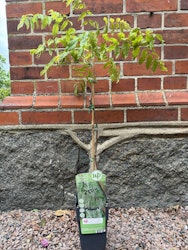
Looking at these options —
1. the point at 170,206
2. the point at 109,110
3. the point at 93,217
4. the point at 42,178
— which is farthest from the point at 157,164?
the point at 42,178

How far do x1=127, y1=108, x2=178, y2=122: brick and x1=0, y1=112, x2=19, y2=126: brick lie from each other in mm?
689

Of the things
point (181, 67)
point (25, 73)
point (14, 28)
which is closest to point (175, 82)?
point (181, 67)

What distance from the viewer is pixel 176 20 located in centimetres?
182

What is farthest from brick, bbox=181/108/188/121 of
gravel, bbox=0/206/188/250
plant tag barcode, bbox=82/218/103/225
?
plant tag barcode, bbox=82/218/103/225

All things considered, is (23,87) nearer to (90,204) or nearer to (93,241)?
(90,204)

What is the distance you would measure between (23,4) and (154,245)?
1.57 meters

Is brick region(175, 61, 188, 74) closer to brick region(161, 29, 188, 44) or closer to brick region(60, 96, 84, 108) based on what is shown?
brick region(161, 29, 188, 44)

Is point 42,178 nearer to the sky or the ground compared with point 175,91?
nearer to the ground

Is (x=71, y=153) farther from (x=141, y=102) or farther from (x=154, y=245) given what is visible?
(x=154, y=245)

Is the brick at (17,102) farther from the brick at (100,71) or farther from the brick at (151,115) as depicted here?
the brick at (151,115)

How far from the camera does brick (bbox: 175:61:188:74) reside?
6.08 ft

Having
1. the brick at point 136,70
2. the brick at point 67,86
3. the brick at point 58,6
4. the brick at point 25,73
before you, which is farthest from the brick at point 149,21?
the brick at point 25,73

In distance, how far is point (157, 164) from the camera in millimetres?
1912

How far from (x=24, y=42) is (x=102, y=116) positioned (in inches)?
25.8
